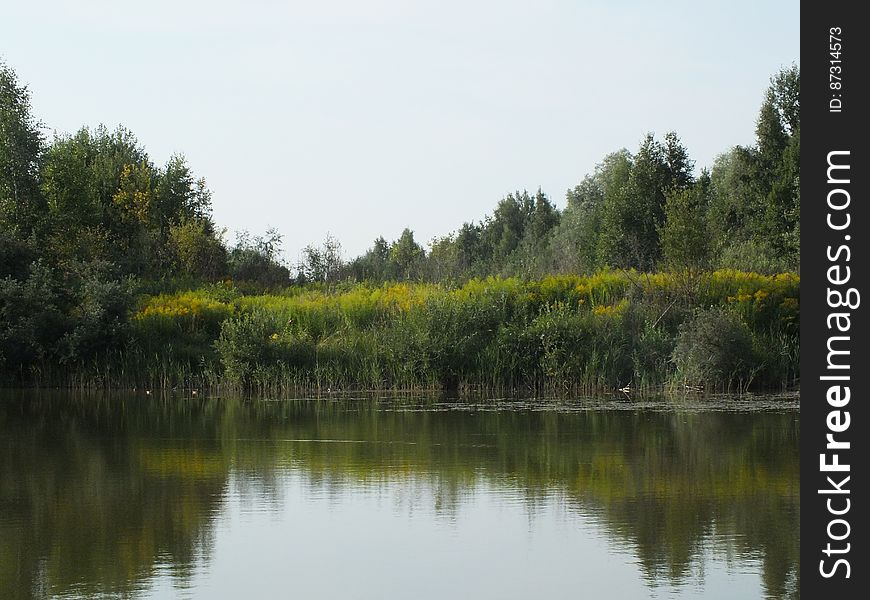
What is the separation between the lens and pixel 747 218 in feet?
179

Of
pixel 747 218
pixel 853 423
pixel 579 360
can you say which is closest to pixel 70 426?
pixel 579 360

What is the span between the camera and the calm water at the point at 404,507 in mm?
9562

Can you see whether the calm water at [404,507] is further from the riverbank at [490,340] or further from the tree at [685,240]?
the tree at [685,240]

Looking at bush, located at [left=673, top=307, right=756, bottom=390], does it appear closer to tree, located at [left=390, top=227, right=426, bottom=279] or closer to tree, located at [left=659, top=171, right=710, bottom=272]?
tree, located at [left=659, top=171, right=710, bottom=272]

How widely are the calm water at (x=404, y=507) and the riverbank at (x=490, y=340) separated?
548 centimetres

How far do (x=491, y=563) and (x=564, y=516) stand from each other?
2.17 m

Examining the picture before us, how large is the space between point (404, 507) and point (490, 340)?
15.5 metres

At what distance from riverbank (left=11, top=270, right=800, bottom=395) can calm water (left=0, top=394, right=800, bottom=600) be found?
5478mm

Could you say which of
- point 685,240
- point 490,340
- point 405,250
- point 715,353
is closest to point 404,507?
point 715,353

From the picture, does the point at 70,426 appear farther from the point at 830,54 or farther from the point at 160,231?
the point at 160,231

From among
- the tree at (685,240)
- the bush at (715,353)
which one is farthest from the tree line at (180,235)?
the bush at (715,353)

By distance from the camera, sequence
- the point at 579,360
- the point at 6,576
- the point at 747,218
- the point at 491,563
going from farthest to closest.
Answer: the point at 747,218 < the point at 579,360 < the point at 491,563 < the point at 6,576

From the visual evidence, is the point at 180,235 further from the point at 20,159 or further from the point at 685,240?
the point at 685,240

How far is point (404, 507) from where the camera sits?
1274cm
